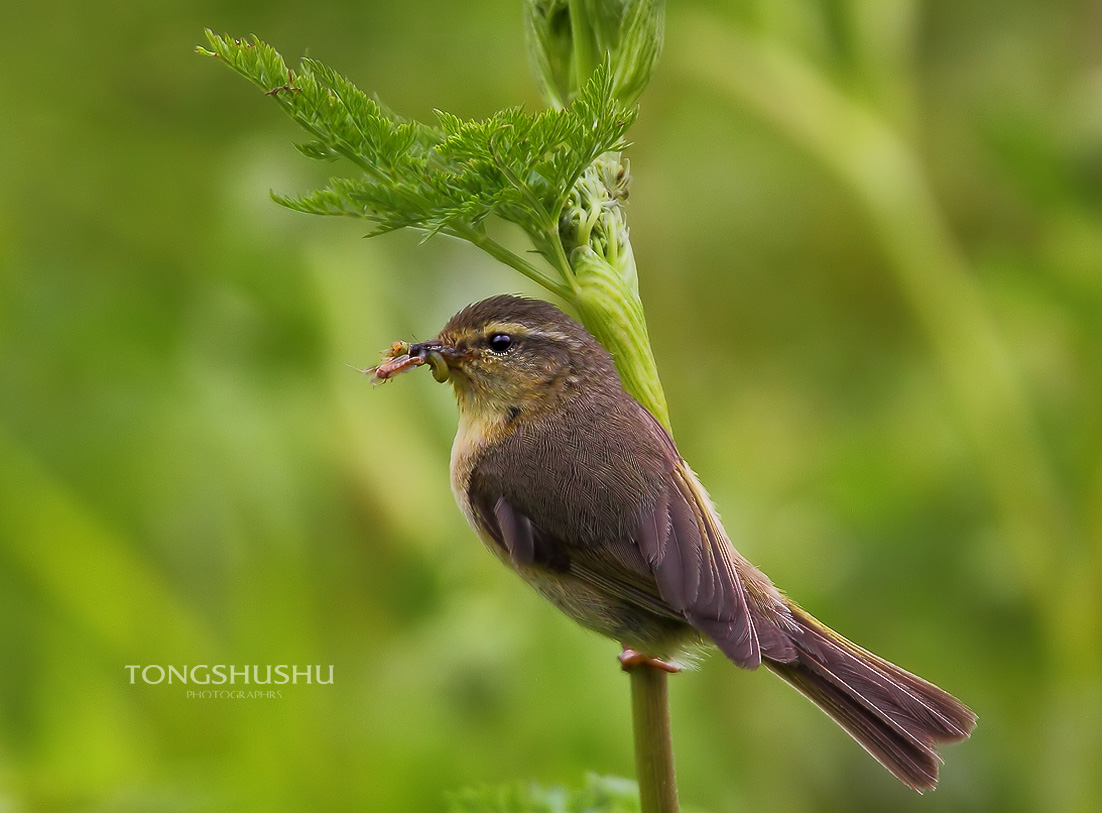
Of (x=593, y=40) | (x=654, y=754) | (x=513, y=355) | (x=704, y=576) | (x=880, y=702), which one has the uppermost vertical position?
(x=513, y=355)

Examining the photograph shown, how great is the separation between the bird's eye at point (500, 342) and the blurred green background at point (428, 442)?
878 mm

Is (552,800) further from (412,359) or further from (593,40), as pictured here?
(593,40)

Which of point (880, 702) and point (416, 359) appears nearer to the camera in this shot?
point (880, 702)

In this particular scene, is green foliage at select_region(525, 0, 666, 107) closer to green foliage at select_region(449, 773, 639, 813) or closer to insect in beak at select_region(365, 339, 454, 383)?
insect in beak at select_region(365, 339, 454, 383)

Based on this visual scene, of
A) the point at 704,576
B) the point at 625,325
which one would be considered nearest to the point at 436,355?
the point at 704,576

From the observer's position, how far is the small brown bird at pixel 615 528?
145cm

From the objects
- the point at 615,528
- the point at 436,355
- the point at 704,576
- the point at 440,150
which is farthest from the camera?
the point at 436,355

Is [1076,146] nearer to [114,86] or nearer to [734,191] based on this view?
[734,191]

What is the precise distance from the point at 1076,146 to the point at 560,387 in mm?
1373

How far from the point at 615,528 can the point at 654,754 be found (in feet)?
1.54

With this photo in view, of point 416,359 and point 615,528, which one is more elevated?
point 416,359

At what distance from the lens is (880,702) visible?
4.83 ft

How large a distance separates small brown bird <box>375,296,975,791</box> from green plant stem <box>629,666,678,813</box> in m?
0.10

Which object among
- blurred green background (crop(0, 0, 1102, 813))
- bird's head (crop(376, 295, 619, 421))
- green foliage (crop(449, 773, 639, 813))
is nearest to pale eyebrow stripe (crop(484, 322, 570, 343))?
bird's head (crop(376, 295, 619, 421))
